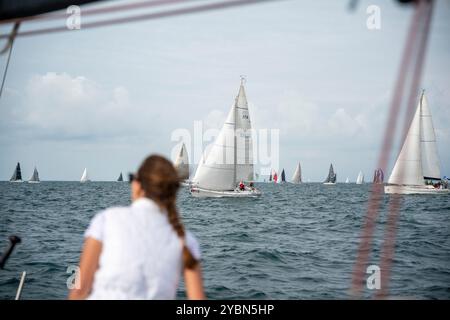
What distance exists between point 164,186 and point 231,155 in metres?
38.8

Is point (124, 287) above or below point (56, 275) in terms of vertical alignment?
above

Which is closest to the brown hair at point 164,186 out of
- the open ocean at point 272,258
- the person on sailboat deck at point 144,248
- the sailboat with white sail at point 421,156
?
the person on sailboat deck at point 144,248

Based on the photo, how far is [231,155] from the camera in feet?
135

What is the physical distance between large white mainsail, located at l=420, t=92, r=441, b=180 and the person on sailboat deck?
48.6 metres

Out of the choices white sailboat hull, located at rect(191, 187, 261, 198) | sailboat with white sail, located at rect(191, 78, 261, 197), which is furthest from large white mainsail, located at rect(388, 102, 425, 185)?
sailboat with white sail, located at rect(191, 78, 261, 197)

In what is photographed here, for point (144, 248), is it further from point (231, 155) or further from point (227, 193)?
point (227, 193)

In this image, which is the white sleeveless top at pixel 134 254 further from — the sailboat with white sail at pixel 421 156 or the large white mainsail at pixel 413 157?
the large white mainsail at pixel 413 157

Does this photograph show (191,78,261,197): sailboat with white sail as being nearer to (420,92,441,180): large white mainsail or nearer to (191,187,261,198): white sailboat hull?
(191,187,261,198): white sailboat hull

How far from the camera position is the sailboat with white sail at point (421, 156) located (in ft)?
154

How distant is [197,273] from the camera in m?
2.30

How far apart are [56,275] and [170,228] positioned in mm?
10558
